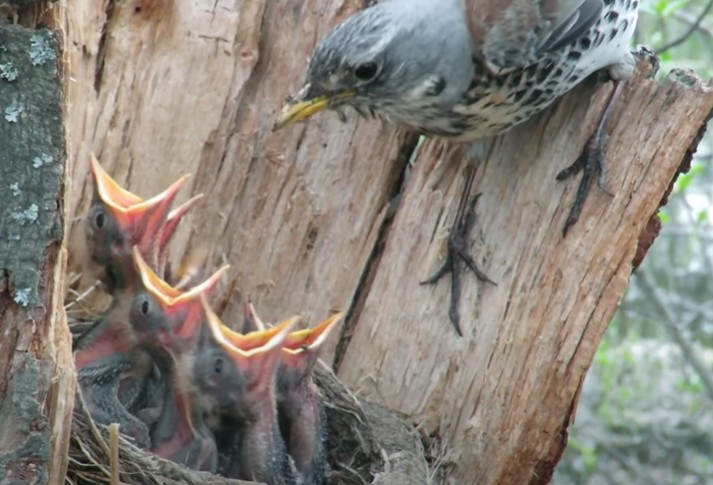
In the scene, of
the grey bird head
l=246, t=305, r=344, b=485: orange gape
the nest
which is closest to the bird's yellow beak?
the grey bird head

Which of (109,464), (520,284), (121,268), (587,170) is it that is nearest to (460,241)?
(520,284)

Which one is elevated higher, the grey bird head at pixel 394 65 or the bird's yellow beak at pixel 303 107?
the grey bird head at pixel 394 65

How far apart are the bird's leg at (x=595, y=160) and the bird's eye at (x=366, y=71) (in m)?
0.64

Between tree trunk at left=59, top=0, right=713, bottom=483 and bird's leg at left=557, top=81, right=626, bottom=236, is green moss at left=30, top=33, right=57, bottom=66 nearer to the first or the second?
tree trunk at left=59, top=0, right=713, bottom=483

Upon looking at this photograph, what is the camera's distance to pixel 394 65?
3359mm

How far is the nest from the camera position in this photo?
2.94 meters

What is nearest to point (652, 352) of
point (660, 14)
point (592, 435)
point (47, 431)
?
point (592, 435)

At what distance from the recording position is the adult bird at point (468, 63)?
331 cm

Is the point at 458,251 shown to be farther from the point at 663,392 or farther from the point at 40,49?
the point at 663,392

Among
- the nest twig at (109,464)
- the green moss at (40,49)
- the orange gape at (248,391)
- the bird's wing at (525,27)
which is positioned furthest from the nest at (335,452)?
the bird's wing at (525,27)

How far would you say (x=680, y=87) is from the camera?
3.26 m

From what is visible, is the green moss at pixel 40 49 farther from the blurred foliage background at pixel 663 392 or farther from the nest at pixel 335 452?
the blurred foliage background at pixel 663 392

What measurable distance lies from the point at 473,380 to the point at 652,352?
14.9ft

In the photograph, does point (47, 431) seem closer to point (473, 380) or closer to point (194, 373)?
point (194, 373)
